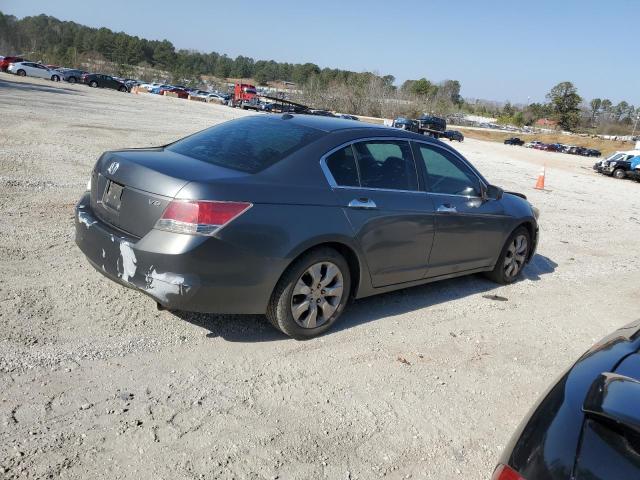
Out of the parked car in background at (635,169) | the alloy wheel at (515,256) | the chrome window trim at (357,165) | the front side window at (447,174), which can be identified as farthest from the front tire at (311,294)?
the parked car in background at (635,169)

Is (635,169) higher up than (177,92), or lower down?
higher up

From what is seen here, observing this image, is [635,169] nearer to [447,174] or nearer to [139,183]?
[447,174]

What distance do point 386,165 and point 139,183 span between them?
6.90 ft

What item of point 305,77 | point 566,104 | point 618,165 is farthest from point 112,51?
point 618,165

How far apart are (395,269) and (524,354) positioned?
4.22 feet

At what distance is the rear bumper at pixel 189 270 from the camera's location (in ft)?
11.6

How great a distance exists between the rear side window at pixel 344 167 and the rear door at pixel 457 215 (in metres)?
0.88

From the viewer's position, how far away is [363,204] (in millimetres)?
4379

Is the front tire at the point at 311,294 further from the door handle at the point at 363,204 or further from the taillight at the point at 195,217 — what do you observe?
the taillight at the point at 195,217

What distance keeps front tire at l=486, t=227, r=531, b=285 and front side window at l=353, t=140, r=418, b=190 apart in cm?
186

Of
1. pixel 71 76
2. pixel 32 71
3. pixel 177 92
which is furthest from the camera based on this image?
pixel 177 92

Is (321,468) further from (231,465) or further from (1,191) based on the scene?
(1,191)

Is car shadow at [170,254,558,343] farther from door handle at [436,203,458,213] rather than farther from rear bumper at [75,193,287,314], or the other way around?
door handle at [436,203,458,213]

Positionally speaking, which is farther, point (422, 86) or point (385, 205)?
point (422, 86)
